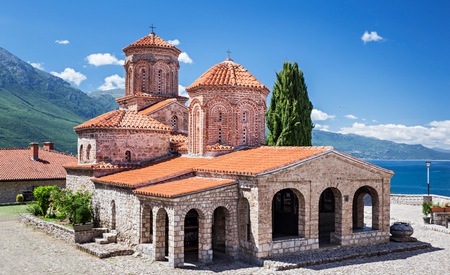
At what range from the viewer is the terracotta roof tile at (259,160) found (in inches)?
558

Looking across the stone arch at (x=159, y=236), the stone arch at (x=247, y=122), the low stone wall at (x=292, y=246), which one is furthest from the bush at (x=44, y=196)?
the low stone wall at (x=292, y=246)

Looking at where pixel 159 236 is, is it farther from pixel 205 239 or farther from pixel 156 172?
pixel 156 172

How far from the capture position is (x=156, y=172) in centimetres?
1708

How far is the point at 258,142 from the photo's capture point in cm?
1973

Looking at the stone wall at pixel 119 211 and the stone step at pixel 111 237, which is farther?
the stone step at pixel 111 237

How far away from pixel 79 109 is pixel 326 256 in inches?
7150

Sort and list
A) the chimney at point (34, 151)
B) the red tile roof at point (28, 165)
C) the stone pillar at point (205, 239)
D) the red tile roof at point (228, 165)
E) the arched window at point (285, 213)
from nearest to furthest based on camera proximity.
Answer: the stone pillar at point (205, 239) → the red tile roof at point (228, 165) → the arched window at point (285, 213) → the red tile roof at point (28, 165) → the chimney at point (34, 151)

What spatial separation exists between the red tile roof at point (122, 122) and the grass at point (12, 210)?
8658 mm

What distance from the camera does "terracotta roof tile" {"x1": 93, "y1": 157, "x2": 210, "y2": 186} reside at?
15859mm

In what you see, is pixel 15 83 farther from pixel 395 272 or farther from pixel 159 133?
pixel 395 272

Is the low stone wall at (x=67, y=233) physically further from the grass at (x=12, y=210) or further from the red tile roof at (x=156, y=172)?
the grass at (x=12, y=210)

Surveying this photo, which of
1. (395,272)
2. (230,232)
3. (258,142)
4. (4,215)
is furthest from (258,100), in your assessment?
(4,215)

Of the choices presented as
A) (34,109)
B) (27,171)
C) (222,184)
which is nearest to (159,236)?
(222,184)

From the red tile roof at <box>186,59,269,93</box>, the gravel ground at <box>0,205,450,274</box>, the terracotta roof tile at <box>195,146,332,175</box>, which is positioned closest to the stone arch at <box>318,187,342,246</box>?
the terracotta roof tile at <box>195,146,332,175</box>
